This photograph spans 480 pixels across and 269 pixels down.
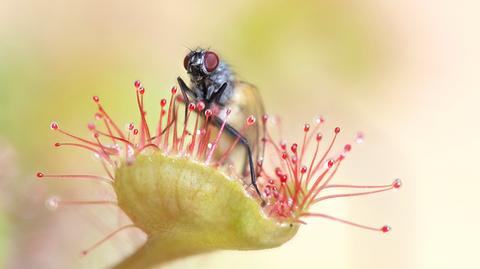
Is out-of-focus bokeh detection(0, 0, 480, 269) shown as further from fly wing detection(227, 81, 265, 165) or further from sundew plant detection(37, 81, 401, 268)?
sundew plant detection(37, 81, 401, 268)

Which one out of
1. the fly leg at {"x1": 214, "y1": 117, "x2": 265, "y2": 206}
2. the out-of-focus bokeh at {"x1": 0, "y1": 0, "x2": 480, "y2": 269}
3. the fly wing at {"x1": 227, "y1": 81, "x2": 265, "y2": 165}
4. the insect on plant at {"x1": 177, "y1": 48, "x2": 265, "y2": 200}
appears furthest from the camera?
the out-of-focus bokeh at {"x1": 0, "y1": 0, "x2": 480, "y2": 269}

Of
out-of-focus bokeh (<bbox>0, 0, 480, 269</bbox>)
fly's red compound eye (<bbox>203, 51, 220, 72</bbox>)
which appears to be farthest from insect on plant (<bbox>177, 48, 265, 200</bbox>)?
out-of-focus bokeh (<bbox>0, 0, 480, 269</bbox>)

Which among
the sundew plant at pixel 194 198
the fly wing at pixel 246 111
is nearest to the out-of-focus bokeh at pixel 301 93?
the fly wing at pixel 246 111

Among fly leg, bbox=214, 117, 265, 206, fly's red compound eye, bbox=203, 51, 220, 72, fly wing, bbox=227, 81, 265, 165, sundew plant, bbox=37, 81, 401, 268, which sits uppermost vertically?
fly's red compound eye, bbox=203, 51, 220, 72

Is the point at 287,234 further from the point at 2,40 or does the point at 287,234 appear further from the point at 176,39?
the point at 176,39

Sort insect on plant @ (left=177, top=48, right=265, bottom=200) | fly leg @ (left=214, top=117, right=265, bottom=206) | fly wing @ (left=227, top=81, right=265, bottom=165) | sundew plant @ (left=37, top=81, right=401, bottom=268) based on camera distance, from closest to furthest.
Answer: sundew plant @ (left=37, top=81, right=401, bottom=268) < fly leg @ (left=214, top=117, right=265, bottom=206) < insect on plant @ (left=177, top=48, right=265, bottom=200) < fly wing @ (left=227, top=81, right=265, bottom=165)

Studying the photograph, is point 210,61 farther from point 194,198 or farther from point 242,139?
point 194,198
